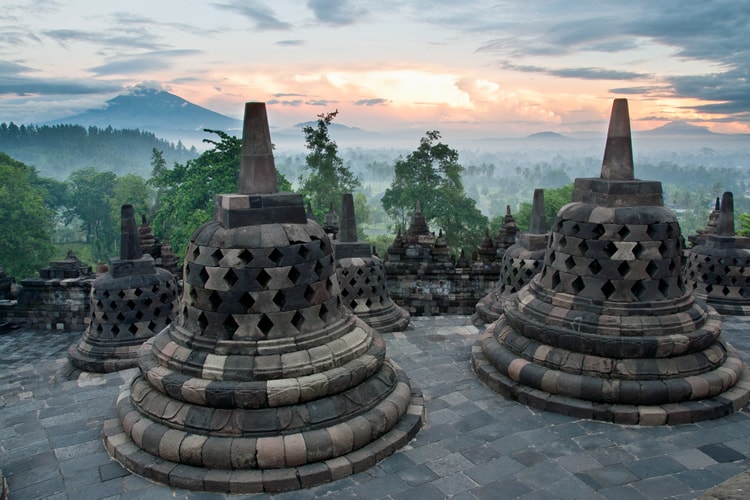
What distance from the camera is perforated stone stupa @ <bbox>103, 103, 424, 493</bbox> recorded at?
15.9 ft

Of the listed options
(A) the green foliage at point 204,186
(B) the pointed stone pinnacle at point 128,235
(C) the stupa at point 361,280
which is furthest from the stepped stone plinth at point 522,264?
(A) the green foliage at point 204,186

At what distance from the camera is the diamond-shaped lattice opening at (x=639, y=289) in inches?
252

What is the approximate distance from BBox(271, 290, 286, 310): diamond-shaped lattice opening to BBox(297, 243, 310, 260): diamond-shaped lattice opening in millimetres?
428

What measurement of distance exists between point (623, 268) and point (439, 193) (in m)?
32.8

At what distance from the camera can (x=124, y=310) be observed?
10.2 meters

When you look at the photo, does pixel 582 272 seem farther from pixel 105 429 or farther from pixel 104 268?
pixel 104 268

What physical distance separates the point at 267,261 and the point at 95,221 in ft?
201

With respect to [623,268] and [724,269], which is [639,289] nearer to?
[623,268]

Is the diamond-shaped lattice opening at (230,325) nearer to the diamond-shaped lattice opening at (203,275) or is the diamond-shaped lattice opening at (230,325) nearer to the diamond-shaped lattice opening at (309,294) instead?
the diamond-shaped lattice opening at (203,275)

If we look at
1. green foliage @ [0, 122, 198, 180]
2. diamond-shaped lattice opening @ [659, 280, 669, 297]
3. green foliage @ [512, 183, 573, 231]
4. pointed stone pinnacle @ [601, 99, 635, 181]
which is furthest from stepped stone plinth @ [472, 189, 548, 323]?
green foliage @ [0, 122, 198, 180]

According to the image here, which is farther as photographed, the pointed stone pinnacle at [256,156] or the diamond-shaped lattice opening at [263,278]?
the pointed stone pinnacle at [256,156]

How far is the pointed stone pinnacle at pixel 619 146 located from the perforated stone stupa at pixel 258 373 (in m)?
3.88

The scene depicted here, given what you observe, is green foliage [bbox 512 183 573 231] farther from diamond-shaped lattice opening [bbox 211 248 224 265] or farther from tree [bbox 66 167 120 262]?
tree [bbox 66 167 120 262]

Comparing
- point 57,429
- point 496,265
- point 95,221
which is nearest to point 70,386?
point 57,429
